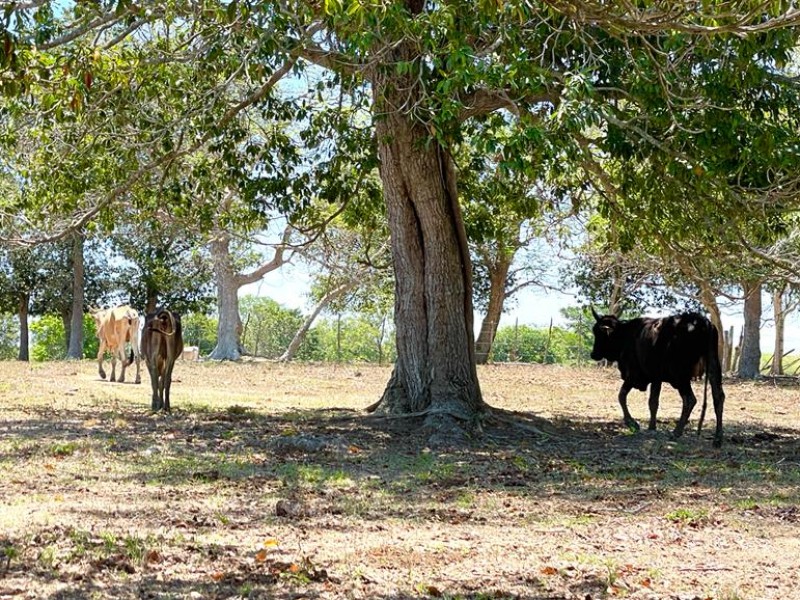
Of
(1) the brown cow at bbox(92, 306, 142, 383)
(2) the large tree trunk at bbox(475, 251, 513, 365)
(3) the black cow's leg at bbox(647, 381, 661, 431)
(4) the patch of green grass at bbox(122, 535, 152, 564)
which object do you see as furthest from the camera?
(2) the large tree trunk at bbox(475, 251, 513, 365)

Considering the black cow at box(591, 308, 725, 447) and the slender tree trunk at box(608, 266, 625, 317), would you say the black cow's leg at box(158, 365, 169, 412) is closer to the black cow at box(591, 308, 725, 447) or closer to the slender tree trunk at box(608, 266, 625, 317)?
the black cow at box(591, 308, 725, 447)

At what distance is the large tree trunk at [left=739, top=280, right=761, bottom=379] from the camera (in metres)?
32.2

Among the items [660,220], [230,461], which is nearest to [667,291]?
[660,220]

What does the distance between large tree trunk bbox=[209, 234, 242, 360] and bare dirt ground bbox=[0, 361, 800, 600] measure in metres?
19.4

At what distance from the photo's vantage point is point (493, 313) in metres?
36.5

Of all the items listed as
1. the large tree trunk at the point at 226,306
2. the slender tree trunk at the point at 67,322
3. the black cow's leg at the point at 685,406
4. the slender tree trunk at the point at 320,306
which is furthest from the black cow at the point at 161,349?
the slender tree trunk at the point at 67,322

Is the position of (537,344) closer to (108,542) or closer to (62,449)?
(62,449)

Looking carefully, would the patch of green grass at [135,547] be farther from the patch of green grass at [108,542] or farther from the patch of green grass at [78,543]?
the patch of green grass at [78,543]

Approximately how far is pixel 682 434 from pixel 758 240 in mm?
2698

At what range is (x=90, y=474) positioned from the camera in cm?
923

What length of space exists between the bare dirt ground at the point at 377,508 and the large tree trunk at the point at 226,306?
19.4 m

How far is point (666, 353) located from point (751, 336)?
2033cm

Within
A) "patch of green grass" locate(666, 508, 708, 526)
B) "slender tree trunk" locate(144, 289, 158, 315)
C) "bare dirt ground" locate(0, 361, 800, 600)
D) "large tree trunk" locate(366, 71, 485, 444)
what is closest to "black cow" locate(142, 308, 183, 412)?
"bare dirt ground" locate(0, 361, 800, 600)

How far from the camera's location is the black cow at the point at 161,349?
49.4ft
